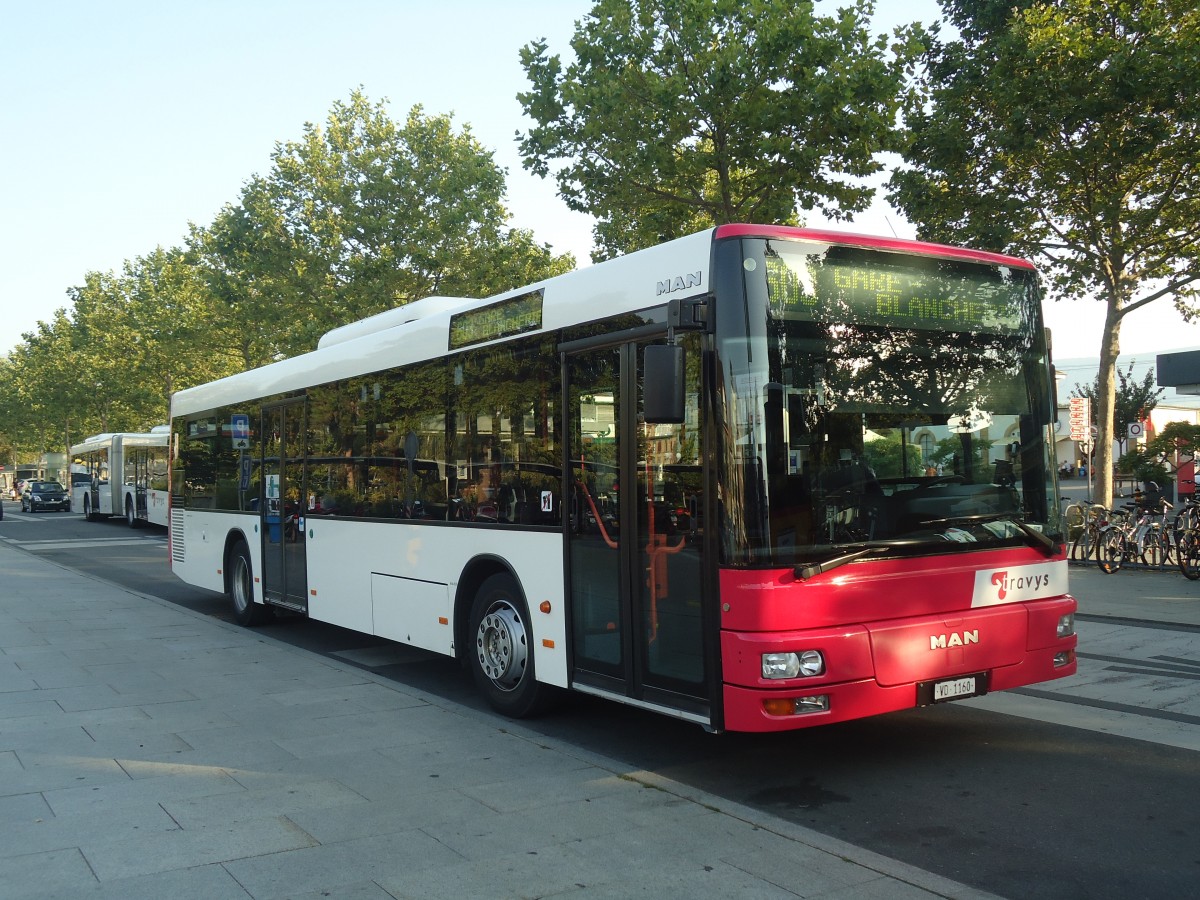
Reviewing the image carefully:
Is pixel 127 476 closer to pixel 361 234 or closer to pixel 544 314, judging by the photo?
pixel 361 234

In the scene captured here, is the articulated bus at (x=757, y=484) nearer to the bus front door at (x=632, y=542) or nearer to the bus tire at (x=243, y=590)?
the bus front door at (x=632, y=542)

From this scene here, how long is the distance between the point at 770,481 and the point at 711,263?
123cm

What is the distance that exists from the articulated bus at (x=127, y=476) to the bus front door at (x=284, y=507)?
22.5 meters

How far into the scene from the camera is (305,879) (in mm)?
4551

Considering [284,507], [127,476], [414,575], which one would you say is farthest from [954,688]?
[127,476]

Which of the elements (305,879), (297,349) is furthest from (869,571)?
(297,349)

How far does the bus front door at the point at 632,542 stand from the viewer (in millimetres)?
5887

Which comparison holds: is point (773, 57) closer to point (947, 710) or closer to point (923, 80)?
point (923, 80)

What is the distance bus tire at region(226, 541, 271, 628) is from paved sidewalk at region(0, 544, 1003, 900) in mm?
3556

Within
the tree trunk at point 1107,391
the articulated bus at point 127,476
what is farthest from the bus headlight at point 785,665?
the articulated bus at point 127,476

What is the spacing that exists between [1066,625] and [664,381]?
3.01 m

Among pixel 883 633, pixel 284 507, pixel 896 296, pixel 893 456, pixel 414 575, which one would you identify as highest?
pixel 896 296

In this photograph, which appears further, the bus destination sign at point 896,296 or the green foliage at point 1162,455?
the green foliage at point 1162,455

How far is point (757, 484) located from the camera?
550cm
